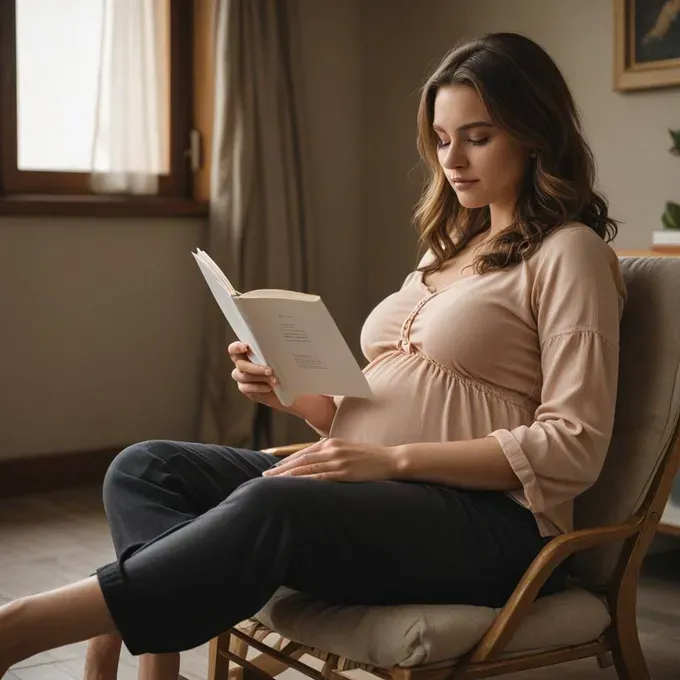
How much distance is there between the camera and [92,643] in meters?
1.67

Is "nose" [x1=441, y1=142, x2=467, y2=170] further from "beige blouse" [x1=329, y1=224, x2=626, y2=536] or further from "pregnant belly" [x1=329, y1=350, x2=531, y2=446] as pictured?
"pregnant belly" [x1=329, y1=350, x2=531, y2=446]

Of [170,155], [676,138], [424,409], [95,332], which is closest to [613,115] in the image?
[676,138]

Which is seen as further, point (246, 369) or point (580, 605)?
point (246, 369)

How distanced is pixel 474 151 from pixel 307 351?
0.39m

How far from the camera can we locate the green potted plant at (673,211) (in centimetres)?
322

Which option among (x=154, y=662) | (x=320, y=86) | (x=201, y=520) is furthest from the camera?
(x=320, y=86)

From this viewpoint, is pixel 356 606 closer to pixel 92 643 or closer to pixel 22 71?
pixel 92 643

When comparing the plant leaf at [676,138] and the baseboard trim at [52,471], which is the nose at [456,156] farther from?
the baseboard trim at [52,471]

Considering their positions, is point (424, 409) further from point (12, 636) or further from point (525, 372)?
point (12, 636)

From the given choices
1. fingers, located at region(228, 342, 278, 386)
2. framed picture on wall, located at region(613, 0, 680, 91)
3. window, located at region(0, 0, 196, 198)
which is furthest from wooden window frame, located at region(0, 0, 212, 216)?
fingers, located at region(228, 342, 278, 386)

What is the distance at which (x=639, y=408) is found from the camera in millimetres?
1725

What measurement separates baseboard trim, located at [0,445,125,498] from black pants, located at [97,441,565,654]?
7.33ft

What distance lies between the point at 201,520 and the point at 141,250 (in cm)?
274

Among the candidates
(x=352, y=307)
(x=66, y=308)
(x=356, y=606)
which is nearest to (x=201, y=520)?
(x=356, y=606)
